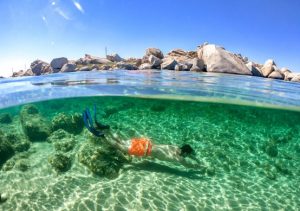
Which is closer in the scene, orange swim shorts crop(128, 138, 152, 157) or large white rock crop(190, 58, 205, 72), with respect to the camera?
Result: orange swim shorts crop(128, 138, 152, 157)

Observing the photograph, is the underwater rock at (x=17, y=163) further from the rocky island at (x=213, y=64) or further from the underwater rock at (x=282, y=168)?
the rocky island at (x=213, y=64)

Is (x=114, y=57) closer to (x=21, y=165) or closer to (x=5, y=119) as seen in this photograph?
(x=5, y=119)

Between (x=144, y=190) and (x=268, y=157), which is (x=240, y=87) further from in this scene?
(x=144, y=190)

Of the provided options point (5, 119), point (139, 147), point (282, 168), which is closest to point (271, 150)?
point (282, 168)

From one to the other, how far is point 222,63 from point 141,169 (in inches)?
861

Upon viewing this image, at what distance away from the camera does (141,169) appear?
9.43 metres

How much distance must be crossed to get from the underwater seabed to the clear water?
3 centimetres

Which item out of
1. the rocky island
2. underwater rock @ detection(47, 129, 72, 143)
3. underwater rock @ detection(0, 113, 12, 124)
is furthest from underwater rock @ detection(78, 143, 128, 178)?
the rocky island

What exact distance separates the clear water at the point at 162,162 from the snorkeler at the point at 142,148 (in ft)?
1.53

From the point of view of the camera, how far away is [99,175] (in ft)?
29.1

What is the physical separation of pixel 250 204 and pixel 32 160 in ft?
27.0

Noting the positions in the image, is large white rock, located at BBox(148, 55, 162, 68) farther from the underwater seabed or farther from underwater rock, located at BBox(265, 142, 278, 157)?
underwater rock, located at BBox(265, 142, 278, 157)

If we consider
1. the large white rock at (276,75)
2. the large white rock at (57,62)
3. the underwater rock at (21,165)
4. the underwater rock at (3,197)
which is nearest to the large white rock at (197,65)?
the large white rock at (276,75)

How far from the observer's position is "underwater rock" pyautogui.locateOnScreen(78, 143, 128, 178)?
29.2 feet
